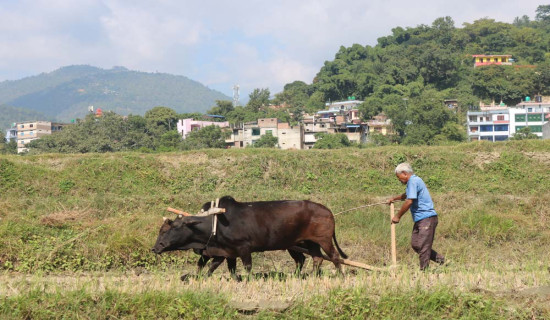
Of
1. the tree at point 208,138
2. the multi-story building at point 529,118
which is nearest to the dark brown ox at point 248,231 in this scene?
the tree at point 208,138

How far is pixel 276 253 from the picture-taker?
11766 millimetres

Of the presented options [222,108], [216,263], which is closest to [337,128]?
[222,108]

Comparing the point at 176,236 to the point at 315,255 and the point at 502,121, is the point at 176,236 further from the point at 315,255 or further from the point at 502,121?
the point at 502,121

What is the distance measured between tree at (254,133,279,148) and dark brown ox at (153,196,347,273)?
52.5m

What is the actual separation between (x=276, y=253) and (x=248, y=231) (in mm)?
3629

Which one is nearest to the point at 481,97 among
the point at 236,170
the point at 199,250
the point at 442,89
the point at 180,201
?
the point at 442,89

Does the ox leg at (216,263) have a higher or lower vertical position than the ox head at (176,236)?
lower

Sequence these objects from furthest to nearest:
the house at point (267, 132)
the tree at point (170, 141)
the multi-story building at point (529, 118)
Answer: the multi-story building at point (529, 118), the house at point (267, 132), the tree at point (170, 141)

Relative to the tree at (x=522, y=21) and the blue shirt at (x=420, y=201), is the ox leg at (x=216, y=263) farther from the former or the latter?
the tree at (x=522, y=21)

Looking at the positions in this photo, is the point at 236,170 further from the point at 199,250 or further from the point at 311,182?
the point at 199,250

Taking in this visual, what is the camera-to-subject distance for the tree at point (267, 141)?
61.5 m

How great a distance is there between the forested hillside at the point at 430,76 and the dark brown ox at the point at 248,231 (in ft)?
140

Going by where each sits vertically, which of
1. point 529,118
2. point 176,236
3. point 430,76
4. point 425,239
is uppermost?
point 430,76

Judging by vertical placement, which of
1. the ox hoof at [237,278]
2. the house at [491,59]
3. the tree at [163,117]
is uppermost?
the house at [491,59]
